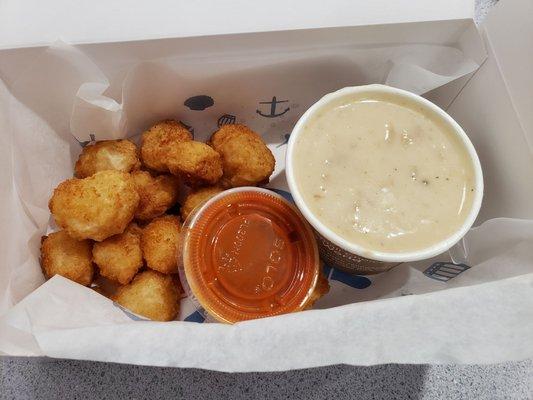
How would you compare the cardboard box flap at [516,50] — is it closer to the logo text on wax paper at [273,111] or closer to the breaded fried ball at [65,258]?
the logo text on wax paper at [273,111]

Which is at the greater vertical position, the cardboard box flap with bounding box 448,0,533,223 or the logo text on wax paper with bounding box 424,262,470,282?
the cardboard box flap with bounding box 448,0,533,223

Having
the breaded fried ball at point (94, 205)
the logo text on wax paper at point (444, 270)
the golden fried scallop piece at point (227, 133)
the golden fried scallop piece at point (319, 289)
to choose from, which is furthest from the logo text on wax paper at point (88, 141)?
the logo text on wax paper at point (444, 270)

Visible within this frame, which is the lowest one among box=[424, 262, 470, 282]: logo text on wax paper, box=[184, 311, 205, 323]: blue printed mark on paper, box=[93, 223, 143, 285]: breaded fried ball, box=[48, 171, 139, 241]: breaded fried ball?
box=[184, 311, 205, 323]: blue printed mark on paper

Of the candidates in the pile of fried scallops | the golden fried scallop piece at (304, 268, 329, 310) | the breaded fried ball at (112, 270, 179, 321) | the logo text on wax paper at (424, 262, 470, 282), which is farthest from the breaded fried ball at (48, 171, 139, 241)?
the logo text on wax paper at (424, 262, 470, 282)

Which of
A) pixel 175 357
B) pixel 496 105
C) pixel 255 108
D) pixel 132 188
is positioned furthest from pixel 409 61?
pixel 175 357

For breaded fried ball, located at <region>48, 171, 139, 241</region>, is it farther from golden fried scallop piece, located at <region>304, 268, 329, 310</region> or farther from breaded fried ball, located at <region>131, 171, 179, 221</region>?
golden fried scallop piece, located at <region>304, 268, 329, 310</region>

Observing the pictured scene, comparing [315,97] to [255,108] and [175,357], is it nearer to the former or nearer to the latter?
[255,108]
